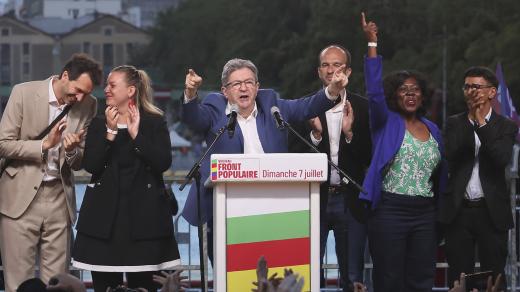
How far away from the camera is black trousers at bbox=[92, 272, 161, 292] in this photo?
750cm

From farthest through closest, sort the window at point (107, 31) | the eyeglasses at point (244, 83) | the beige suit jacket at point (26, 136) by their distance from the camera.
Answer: the window at point (107, 31), the beige suit jacket at point (26, 136), the eyeglasses at point (244, 83)

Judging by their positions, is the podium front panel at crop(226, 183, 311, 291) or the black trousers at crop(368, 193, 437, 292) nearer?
the podium front panel at crop(226, 183, 311, 291)

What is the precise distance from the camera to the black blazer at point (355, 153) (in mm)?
8211

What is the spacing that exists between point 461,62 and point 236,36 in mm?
38575

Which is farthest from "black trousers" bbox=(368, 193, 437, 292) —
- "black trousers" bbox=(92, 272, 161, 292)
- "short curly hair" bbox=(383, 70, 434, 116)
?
"black trousers" bbox=(92, 272, 161, 292)

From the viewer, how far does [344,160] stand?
828cm

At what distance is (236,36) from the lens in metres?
85.9

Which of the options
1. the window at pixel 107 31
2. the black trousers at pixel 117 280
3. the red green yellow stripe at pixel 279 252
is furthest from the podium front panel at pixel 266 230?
the window at pixel 107 31

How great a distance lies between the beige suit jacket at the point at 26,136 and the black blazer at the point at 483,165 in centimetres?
210

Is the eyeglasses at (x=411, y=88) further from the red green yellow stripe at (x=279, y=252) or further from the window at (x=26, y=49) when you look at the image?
the window at (x=26, y=49)

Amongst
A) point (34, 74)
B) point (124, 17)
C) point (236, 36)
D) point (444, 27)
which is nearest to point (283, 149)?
point (444, 27)

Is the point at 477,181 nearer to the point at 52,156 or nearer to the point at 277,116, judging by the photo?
the point at 277,116

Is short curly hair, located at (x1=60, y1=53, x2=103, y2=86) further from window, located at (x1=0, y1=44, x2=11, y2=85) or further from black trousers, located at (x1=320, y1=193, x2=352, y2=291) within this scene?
window, located at (x1=0, y1=44, x2=11, y2=85)

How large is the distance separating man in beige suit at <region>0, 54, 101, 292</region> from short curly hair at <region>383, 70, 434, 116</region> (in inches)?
65.2
